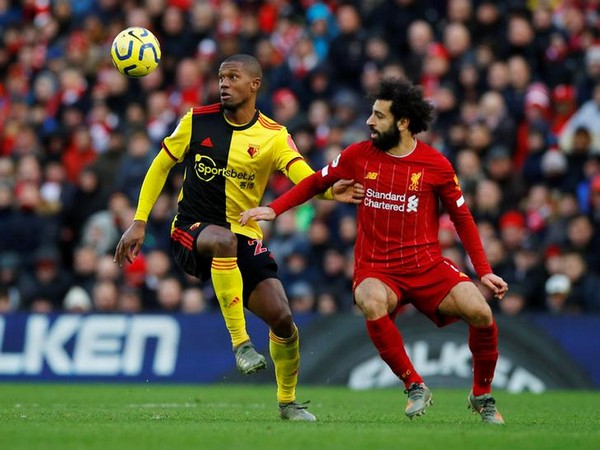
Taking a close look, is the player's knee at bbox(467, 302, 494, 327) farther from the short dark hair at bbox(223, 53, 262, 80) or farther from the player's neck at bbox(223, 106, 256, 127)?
the short dark hair at bbox(223, 53, 262, 80)

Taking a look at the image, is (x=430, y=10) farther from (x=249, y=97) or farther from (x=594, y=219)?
(x=249, y=97)

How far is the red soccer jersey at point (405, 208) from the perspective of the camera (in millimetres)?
10117

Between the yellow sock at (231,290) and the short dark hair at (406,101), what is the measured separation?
1.66m

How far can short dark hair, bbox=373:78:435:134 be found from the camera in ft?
33.6

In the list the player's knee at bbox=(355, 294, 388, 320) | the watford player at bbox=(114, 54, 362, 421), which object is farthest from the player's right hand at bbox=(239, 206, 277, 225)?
the player's knee at bbox=(355, 294, 388, 320)

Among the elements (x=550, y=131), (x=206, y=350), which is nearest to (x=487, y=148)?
Answer: (x=550, y=131)

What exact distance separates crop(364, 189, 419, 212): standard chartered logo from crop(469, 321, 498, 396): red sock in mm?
1001

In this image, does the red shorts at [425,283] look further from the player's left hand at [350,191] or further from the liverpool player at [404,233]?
the player's left hand at [350,191]

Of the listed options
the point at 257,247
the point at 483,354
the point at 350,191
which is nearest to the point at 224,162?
the point at 257,247

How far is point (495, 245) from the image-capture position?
1611cm

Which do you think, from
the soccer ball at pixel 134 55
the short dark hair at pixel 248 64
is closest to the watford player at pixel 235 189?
the short dark hair at pixel 248 64

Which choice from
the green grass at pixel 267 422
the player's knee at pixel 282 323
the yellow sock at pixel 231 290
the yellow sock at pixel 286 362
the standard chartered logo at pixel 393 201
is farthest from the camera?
the yellow sock at pixel 286 362

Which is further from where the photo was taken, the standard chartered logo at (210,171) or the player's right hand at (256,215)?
the standard chartered logo at (210,171)

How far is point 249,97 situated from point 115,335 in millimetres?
6521
